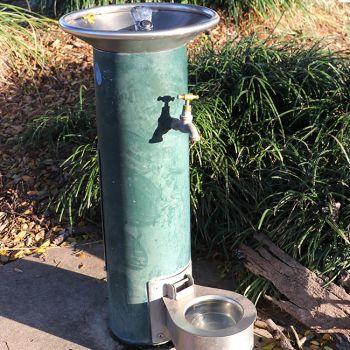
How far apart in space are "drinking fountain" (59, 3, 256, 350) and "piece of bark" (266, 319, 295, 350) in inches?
13.9

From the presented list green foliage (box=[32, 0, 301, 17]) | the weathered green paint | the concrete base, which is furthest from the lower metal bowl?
green foliage (box=[32, 0, 301, 17])

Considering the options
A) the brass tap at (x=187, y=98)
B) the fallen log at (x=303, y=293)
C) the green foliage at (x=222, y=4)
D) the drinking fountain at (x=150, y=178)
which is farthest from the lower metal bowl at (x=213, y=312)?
the green foliage at (x=222, y=4)

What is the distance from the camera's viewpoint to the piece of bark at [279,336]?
10.6 ft

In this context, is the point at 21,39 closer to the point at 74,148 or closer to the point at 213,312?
the point at 74,148

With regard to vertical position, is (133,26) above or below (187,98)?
above

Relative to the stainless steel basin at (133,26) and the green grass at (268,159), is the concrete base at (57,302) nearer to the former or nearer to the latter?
the green grass at (268,159)

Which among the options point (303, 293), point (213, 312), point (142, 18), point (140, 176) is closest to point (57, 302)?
point (213, 312)

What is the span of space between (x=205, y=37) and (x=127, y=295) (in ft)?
10.2

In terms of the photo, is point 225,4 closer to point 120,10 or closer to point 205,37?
point 205,37

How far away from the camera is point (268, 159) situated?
13.2ft

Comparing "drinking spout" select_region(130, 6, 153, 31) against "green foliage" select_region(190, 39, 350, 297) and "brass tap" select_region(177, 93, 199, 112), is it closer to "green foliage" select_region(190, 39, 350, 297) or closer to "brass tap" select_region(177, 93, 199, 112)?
"brass tap" select_region(177, 93, 199, 112)

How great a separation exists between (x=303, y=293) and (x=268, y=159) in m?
0.93

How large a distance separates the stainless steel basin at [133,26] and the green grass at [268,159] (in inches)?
43.1

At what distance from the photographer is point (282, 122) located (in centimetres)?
423
